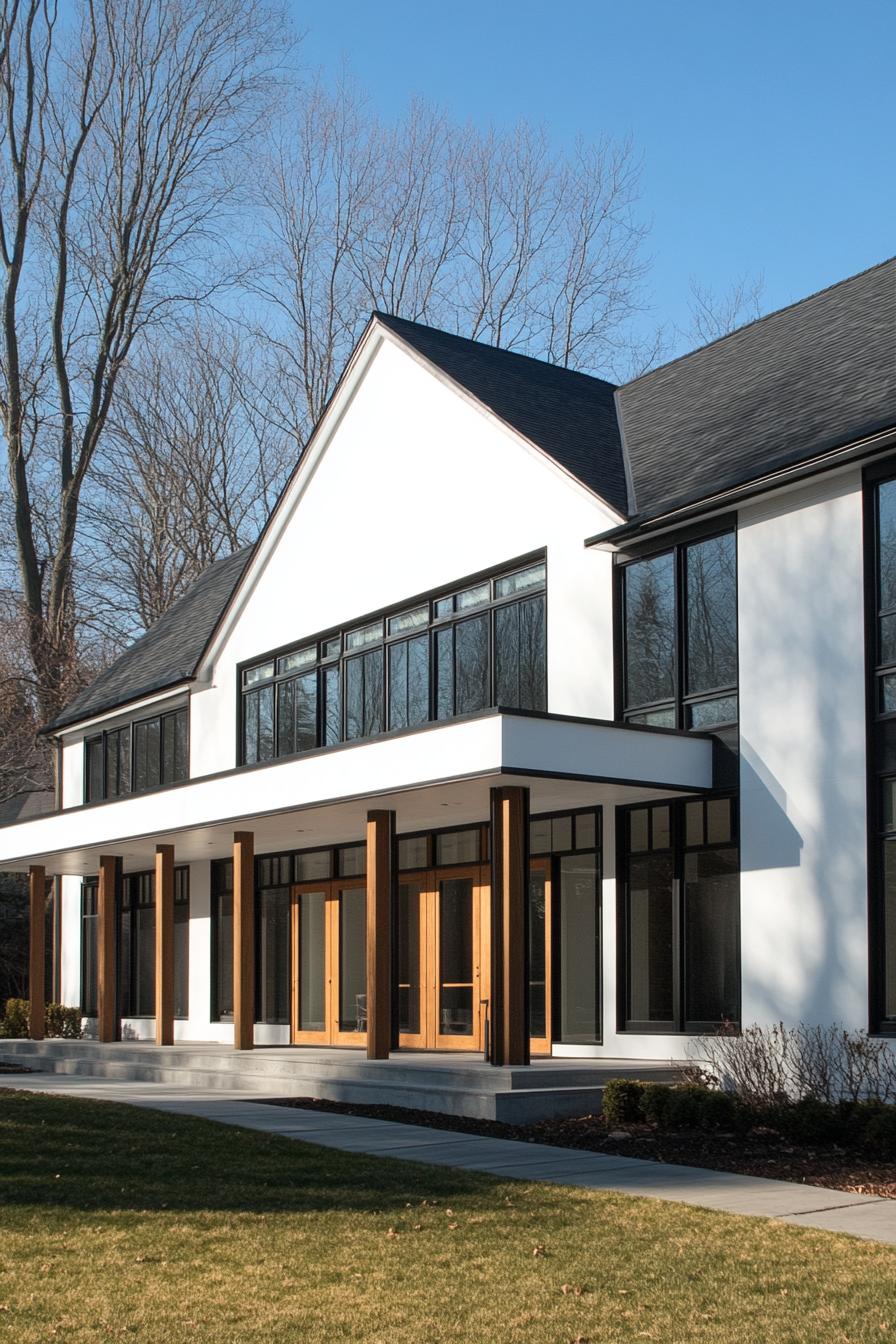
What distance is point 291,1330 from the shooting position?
7.40 meters

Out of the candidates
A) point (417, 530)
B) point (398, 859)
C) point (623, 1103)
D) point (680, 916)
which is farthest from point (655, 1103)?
point (417, 530)

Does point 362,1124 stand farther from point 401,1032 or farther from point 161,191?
point 161,191

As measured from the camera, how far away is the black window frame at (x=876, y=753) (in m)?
15.1

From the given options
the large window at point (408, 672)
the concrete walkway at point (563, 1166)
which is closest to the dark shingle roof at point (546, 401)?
the large window at point (408, 672)

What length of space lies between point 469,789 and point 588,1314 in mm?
10256

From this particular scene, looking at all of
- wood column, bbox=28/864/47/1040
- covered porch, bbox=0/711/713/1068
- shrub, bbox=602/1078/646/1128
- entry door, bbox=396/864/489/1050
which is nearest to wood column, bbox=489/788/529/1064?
covered porch, bbox=0/711/713/1068

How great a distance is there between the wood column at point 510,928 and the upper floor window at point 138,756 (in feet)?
43.0

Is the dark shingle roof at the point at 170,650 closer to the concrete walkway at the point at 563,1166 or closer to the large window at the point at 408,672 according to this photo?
the large window at the point at 408,672

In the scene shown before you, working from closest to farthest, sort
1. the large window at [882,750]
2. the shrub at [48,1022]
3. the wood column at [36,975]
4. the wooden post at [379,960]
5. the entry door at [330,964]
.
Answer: the large window at [882,750]
the wooden post at [379,960]
the entry door at [330,964]
the wood column at [36,975]
the shrub at [48,1022]

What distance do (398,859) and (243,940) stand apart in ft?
8.44

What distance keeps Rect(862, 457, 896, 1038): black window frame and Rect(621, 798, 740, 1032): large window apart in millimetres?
1965

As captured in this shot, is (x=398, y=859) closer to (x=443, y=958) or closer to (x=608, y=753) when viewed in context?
(x=443, y=958)

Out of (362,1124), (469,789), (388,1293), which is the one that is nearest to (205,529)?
(469,789)

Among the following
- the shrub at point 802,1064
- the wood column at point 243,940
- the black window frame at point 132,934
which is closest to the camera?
the shrub at point 802,1064
